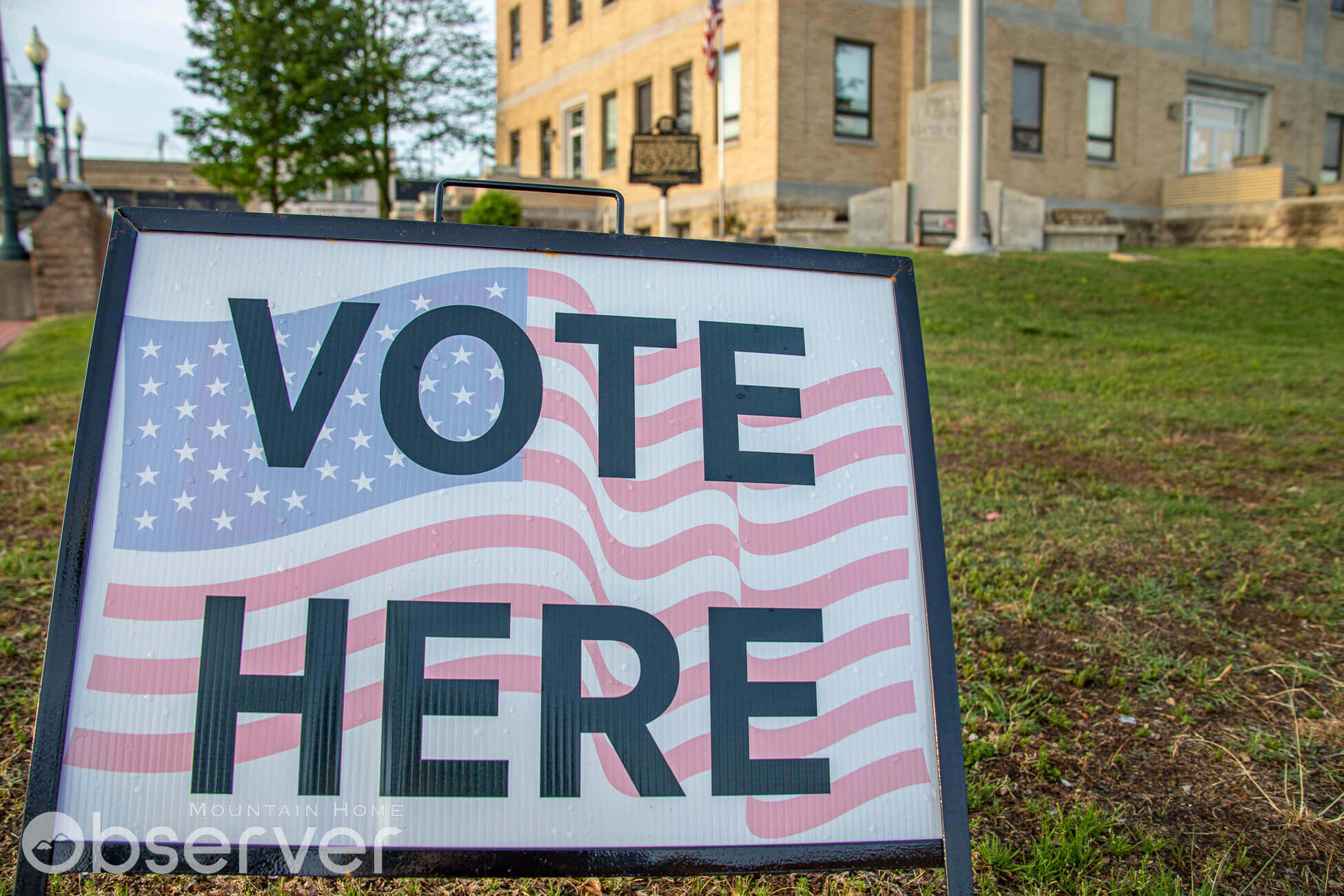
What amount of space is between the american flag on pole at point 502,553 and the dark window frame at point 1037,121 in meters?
23.5

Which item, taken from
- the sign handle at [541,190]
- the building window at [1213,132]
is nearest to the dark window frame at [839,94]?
the building window at [1213,132]

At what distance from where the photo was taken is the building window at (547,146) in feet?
97.1

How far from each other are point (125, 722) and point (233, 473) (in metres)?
0.46

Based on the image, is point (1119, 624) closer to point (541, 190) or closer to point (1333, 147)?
point (541, 190)

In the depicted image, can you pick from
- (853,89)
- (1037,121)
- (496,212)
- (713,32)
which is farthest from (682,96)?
(1037,121)

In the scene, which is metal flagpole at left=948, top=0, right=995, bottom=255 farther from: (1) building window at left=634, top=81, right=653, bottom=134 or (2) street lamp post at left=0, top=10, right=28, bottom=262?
(2) street lamp post at left=0, top=10, right=28, bottom=262

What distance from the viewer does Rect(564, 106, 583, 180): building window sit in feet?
92.3

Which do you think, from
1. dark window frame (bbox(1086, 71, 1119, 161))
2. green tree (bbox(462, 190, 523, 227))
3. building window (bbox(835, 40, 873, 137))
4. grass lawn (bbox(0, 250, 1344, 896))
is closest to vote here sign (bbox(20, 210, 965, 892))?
grass lawn (bbox(0, 250, 1344, 896))

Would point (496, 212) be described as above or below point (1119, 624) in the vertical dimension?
above

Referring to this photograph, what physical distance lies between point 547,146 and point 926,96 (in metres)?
13.7

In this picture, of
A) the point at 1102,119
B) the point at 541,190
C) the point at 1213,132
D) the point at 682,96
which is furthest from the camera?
the point at 1213,132

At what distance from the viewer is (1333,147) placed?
28.2 m

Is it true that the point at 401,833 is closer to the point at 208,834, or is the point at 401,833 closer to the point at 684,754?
the point at 208,834

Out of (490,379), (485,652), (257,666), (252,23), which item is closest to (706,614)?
(485,652)
